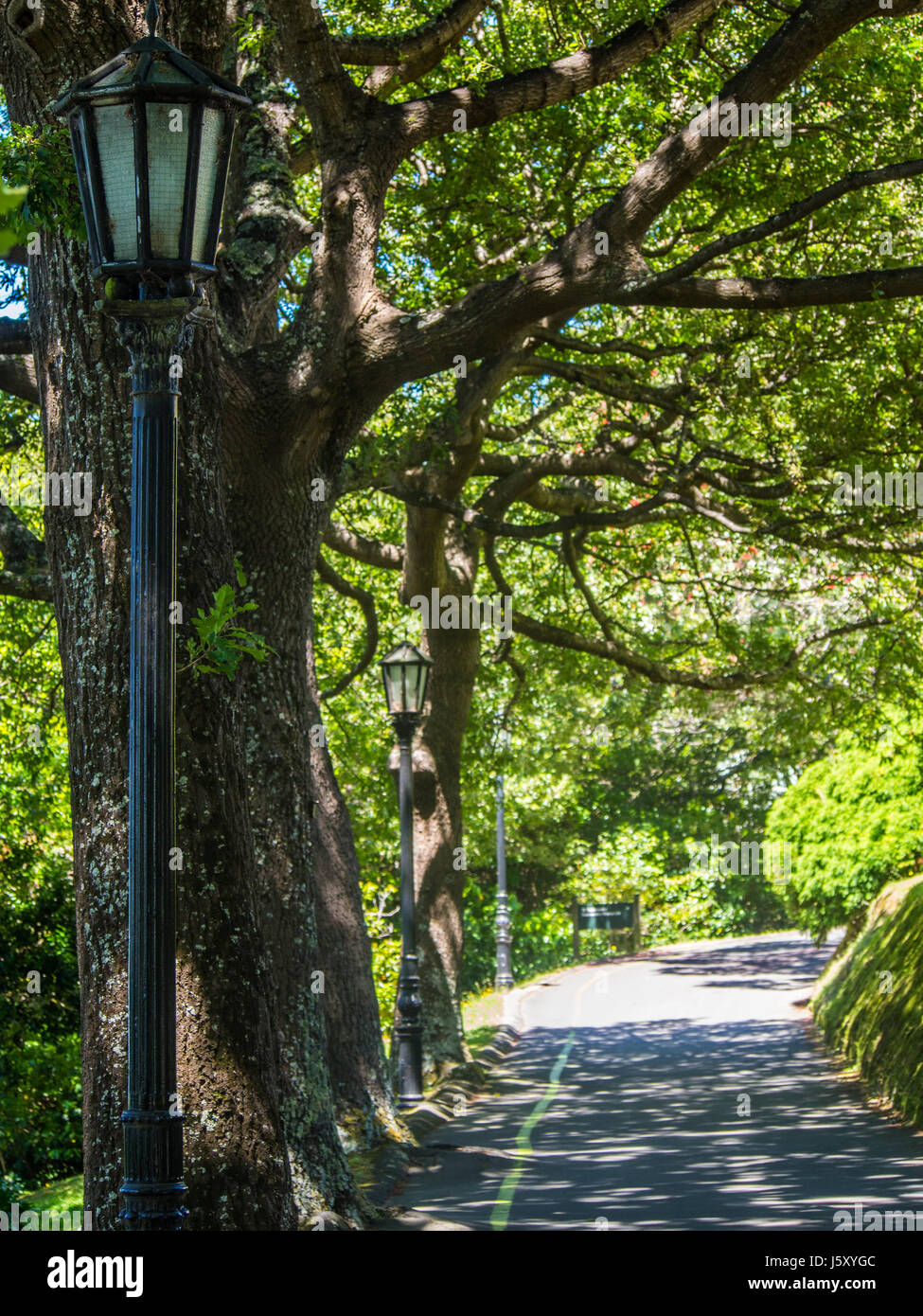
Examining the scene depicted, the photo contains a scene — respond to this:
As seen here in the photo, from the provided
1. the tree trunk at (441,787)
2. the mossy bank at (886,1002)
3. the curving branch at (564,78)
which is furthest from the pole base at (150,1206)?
the tree trunk at (441,787)

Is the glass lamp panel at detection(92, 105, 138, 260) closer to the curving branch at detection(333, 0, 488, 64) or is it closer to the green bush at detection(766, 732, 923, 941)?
the curving branch at detection(333, 0, 488, 64)

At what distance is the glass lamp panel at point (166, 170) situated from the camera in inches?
205

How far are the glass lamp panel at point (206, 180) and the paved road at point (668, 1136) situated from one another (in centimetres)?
666

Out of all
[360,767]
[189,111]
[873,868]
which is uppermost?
[189,111]

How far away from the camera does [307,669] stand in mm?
10711

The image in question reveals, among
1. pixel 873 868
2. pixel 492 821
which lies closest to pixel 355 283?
pixel 873 868

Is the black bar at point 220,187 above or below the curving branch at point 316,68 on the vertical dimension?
below

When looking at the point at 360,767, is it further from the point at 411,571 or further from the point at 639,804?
the point at 639,804

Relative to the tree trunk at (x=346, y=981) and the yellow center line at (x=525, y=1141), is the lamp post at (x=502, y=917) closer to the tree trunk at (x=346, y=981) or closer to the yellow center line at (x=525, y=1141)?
the yellow center line at (x=525, y=1141)

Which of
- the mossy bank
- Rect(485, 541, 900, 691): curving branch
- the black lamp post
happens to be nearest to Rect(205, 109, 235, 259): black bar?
the black lamp post

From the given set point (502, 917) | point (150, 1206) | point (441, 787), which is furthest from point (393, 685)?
point (502, 917)

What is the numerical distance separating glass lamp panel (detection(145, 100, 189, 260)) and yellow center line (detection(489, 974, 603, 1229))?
689 centimetres

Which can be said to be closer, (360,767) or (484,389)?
(484,389)

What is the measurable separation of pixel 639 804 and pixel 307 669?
126 ft
